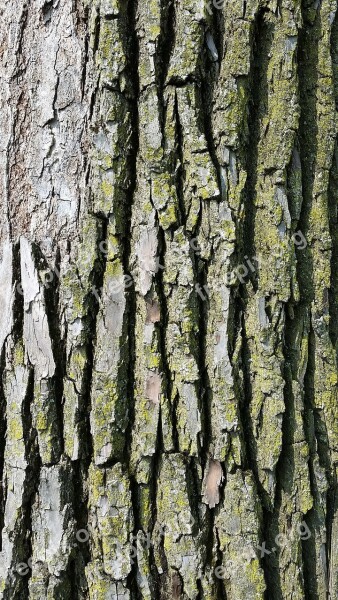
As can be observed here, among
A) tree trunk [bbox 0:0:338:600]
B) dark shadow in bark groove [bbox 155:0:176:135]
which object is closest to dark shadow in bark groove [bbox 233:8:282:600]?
tree trunk [bbox 0:0:338:600]

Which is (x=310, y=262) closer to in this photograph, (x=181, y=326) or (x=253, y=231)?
(x=253, y=231)

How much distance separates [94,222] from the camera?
4.35 feet

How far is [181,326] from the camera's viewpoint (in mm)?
1285

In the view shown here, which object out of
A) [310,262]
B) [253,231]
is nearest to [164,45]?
[253,231]

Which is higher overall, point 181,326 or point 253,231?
point 253,231

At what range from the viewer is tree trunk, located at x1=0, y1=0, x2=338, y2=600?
1.28 m

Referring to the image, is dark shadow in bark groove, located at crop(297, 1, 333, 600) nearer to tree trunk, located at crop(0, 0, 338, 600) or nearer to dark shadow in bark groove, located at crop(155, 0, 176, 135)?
tree trunk, located at crop(0, 0, 338, 600)

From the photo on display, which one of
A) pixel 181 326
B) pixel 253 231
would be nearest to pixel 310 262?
pixel 253 231

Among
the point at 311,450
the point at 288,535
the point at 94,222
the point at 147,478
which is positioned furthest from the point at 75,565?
the point at 94,222

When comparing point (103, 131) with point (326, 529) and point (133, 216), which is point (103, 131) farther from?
point (326, 529)

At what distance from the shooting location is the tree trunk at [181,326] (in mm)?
1281

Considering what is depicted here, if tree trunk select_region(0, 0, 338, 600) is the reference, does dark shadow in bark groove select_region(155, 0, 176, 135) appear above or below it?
above

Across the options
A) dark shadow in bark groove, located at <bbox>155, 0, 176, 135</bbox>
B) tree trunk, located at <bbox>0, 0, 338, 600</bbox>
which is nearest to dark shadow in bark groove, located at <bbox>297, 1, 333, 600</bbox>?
tree trunk, located at <bbox>0, 0, 338, 600</bbox>

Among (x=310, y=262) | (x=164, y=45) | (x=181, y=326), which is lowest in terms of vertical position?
(x=181, y=326)
